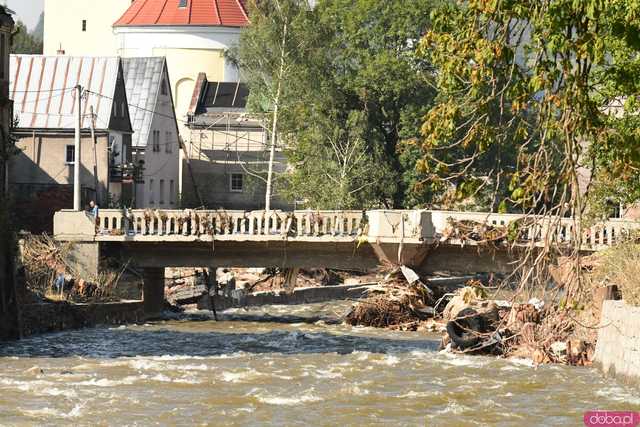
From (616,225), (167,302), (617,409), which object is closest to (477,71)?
(617,409)

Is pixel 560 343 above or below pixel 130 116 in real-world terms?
below

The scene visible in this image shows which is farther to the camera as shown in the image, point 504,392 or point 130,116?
point 130,116

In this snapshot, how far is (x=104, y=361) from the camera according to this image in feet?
106

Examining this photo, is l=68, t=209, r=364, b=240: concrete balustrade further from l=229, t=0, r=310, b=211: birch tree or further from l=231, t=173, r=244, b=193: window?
l=231, t=173, r=244, b=193: window

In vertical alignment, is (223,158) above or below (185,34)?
below

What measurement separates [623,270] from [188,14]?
6932cm

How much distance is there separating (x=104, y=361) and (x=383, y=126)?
32015 millimetres

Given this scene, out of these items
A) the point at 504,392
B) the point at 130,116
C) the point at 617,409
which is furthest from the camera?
the point at 130,116

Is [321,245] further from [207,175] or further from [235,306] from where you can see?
[207,175]

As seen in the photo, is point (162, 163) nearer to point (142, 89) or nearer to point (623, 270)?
point (142, 89)

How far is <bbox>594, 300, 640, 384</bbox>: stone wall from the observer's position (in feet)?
85.5

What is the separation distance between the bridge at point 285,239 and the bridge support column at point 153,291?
8 centimetres
